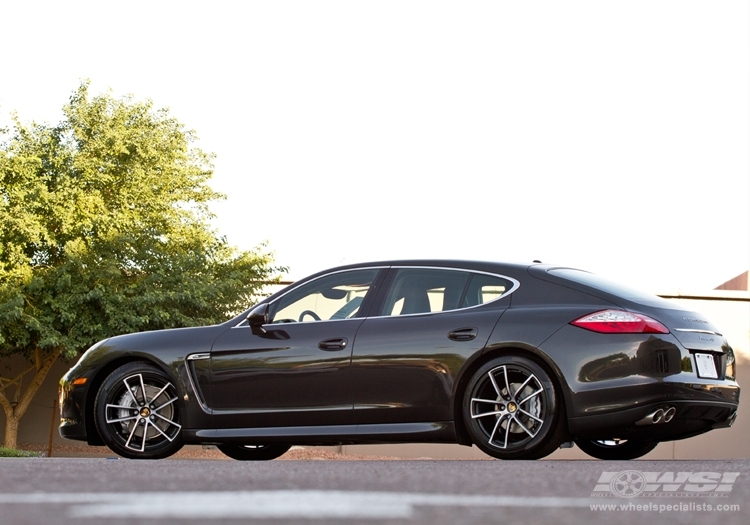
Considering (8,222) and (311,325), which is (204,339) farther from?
(8,222)

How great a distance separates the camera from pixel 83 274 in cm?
2408

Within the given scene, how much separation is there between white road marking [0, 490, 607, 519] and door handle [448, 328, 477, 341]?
298 centimetres

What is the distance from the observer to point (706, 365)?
23.3 feet

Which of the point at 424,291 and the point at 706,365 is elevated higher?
the point at 424,291

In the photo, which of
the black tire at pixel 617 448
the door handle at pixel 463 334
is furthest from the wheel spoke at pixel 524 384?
the black tire at pixel 617 448

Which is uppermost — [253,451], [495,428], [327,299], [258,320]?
[327,299]

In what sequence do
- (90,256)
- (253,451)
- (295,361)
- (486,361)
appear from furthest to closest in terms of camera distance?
(90,256)
(253,451)
(295,361)
(486,361)

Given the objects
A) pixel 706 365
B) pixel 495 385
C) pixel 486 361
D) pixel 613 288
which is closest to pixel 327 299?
pixel 486 361

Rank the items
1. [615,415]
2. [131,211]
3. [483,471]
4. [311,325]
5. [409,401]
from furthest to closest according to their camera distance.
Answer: [131,211], [311,325], [409,401], [615,415], [483,471]

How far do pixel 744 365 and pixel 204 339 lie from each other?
22.8 meters

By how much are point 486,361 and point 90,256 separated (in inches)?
752

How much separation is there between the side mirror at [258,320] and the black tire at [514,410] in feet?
5.75

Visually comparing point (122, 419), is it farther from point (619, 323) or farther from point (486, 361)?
point (619, 323)

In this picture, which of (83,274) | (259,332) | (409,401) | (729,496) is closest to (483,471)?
(729,496)
